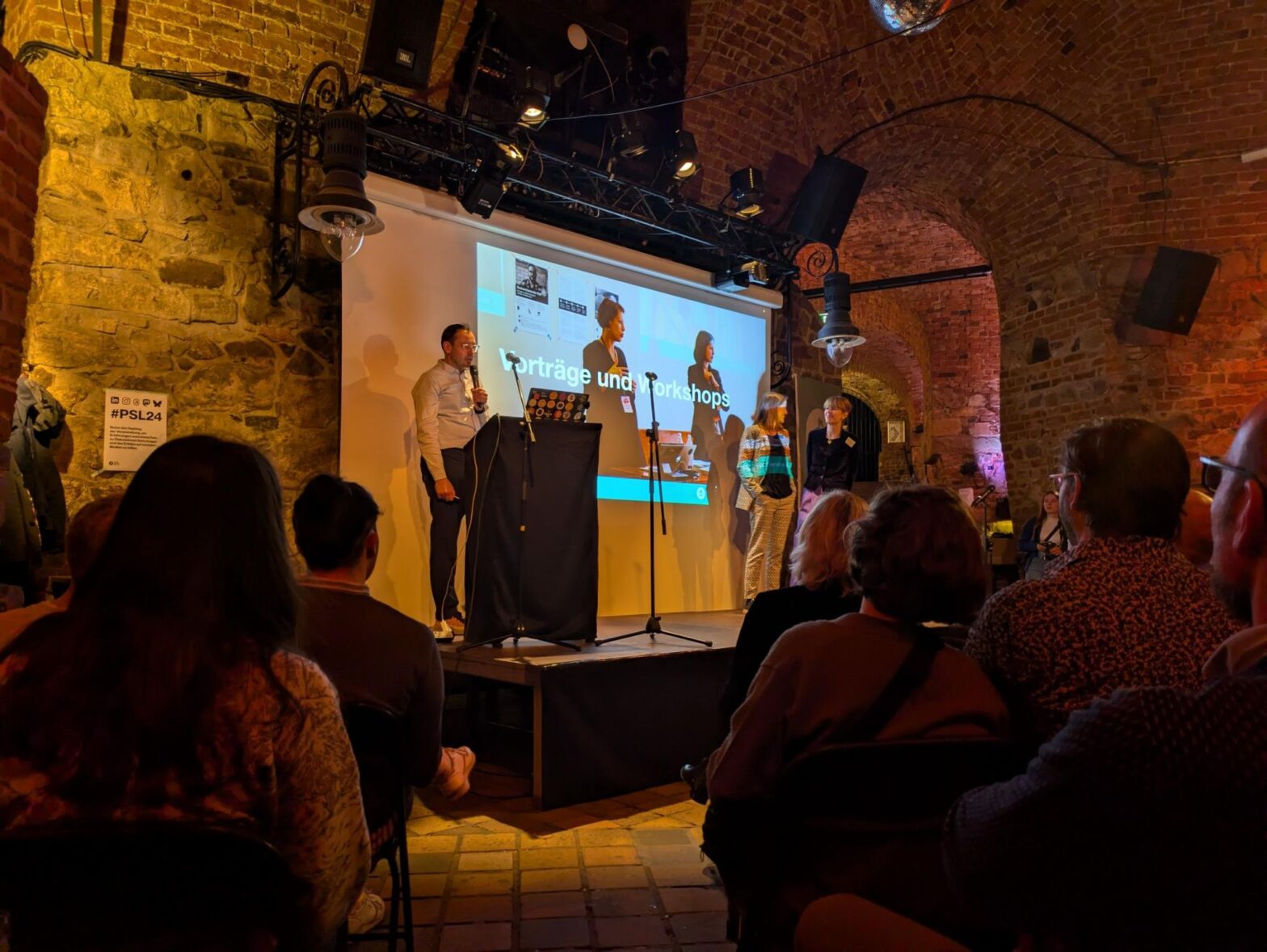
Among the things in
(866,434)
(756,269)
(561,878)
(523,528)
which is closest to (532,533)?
(523,528)

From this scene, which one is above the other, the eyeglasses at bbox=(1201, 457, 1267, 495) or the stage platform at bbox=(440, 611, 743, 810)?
the eyeglasses at bbox=(1201, 457, 1267, 495)

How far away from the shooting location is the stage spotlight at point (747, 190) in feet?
23.2

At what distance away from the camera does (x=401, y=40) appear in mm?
5176

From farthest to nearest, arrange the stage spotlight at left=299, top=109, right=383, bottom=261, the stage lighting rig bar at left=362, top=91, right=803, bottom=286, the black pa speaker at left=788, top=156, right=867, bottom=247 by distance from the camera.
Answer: the black pa speaker at left=788, top=156, right=867, bottom=247 → the stage lighting rig bar at left=362, top=91, right=803, bottom=286 → the stage spotlight at left=299, top=109, right=383, bottom=261

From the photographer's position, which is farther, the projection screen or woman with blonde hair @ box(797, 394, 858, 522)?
woman with blonde hair @ box(797, 394, 858, 522)

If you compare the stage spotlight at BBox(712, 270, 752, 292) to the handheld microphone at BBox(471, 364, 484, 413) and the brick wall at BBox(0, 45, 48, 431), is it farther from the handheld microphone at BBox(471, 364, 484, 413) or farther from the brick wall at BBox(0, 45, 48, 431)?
the brick wall at BBox(0, 45, 48, 431)

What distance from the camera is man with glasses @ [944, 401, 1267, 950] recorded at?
0.64m

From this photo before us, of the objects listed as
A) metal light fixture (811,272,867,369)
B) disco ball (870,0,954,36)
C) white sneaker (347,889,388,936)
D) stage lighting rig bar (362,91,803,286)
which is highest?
disco ball (870,0,954,36)

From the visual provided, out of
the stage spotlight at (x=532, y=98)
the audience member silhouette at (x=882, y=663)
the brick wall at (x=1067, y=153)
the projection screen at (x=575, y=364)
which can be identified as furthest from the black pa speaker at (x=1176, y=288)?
the audience member silhouette at (x=882, y=663)

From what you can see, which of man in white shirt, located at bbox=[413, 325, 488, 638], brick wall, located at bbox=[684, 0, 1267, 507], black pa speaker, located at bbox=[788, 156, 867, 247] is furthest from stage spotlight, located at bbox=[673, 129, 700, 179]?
man in white shirt, located at bbox=[413, 325, 488, 638]

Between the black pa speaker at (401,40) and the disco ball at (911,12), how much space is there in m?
2.75

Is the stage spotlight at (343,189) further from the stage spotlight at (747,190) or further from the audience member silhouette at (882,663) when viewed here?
the audience member silhouette at (882,663)

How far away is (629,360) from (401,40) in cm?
272

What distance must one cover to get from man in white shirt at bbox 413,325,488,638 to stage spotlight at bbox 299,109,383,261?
2.62 feet
